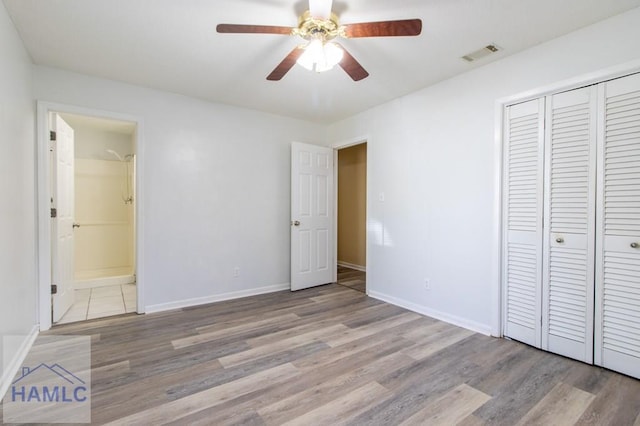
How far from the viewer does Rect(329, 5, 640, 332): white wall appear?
2328 mm

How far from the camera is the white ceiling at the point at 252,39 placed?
2.00 meters

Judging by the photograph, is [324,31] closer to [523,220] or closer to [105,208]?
[523,220]

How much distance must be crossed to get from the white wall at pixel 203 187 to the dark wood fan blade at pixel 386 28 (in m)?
2.39

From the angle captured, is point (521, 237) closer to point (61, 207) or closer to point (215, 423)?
point (215, 423)

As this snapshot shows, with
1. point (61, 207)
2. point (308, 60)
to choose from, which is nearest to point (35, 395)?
point (61, 207)

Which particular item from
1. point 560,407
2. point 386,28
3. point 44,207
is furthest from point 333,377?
point 44,207

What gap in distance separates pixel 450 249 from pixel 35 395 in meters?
3.43

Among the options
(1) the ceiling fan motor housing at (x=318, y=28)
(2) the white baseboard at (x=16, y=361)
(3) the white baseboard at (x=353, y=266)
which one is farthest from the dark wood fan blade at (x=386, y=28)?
(3) the white baseboard at (x=353, y=266)

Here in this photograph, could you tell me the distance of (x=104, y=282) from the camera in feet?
14.9

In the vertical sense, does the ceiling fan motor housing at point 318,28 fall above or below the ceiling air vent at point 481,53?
below

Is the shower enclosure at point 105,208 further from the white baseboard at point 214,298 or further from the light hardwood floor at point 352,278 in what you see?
the light hardwood floor at point 352,278

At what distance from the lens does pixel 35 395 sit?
6.15 ft

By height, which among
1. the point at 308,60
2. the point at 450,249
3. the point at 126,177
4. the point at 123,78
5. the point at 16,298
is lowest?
the point at 16,298

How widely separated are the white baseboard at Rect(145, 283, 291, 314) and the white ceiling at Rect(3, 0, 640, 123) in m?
2.44
